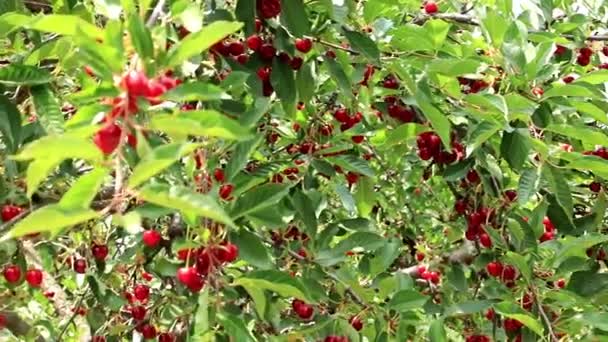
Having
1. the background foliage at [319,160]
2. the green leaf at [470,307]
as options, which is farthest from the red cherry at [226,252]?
the green leaf at [470,307]

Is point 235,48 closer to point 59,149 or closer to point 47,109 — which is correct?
point 47,109

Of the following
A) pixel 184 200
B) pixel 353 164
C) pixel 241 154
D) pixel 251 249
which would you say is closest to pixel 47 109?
pixel 241 154

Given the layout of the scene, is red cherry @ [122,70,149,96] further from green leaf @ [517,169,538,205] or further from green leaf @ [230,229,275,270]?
green leaf @ [517,169,538,205]

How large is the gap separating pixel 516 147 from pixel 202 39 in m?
1.13

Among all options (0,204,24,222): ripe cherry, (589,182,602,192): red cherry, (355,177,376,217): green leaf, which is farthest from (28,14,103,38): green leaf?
(589,182,602,192): red cherry

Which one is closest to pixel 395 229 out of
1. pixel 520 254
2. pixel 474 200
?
pixel 474 200

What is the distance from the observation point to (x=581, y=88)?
1860mm

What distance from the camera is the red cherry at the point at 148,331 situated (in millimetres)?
2500

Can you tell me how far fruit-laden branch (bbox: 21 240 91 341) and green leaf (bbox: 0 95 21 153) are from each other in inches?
45.5

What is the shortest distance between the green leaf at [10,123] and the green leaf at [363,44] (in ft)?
2.45

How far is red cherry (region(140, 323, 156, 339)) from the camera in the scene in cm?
250

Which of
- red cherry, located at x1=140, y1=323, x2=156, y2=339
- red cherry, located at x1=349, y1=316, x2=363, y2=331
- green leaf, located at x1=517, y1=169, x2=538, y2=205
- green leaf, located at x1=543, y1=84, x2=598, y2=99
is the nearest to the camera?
green leaf, located at x1=543, y1=84, x2=598, y2=99

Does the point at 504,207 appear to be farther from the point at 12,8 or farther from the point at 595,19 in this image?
the point at 12,8

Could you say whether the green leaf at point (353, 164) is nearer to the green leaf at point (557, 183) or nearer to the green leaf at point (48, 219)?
the green leaf at point (557, 183)
